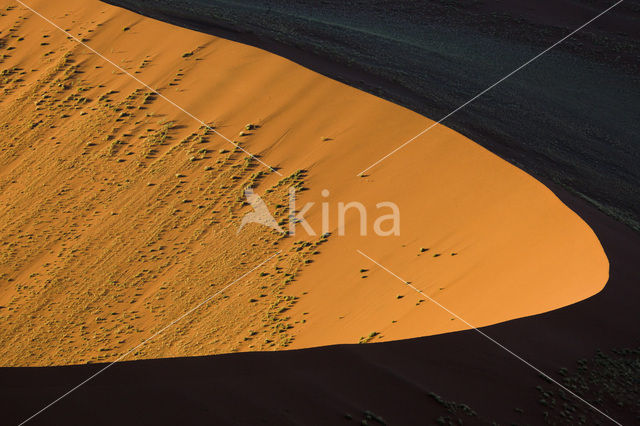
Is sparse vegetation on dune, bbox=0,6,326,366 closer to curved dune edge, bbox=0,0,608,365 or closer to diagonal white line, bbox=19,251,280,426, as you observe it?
curved dune edge, bbox=0,0,608,365

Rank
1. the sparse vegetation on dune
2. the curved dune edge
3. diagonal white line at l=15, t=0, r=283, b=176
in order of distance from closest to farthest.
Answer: the curved dune edge < the sparse vegetation on dune < diagonal white line at l=15, t=0, r=283, b=176

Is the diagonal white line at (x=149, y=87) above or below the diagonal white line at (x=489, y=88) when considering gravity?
above

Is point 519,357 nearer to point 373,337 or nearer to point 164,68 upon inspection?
point 373,337

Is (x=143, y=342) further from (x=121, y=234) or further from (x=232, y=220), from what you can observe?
(x=232, y=220)

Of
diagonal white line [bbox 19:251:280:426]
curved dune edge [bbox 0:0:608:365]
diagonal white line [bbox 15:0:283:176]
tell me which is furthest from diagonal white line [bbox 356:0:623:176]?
diagonal white line [bbox 19:251:280:426]

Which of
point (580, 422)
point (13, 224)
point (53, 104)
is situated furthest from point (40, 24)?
point (580, 422)

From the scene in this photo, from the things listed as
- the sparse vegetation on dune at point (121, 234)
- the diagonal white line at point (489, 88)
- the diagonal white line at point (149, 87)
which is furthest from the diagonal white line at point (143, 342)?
the diagonal white line at point (489, 88)

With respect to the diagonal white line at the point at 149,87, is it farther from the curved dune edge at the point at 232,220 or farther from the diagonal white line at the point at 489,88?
the diagonal white line at the point at 489,88

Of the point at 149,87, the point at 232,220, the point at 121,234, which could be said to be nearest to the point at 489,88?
the point at 149,87
